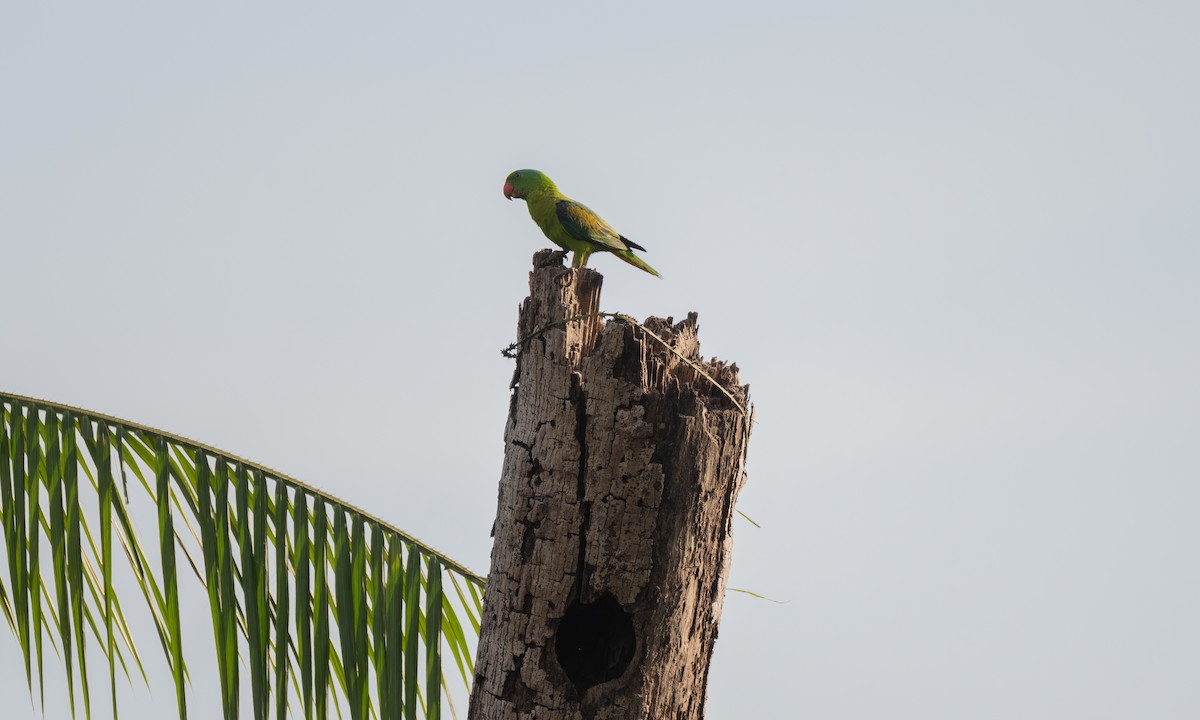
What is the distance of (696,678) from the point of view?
8.88 ft

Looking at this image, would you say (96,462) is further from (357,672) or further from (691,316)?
(691,316)

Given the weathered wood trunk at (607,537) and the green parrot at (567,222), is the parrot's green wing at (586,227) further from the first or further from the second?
the weathered wood trunk at (607,537)

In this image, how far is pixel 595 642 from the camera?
2.71 m

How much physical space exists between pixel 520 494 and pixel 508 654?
0.40m

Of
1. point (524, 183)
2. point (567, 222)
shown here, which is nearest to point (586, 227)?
point (567, 222)

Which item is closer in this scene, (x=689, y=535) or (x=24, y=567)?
(x=689, y=535)

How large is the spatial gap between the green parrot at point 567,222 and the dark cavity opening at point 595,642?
1600 mm

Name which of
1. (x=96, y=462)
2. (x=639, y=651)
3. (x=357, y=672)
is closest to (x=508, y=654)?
(x=639, y=651)

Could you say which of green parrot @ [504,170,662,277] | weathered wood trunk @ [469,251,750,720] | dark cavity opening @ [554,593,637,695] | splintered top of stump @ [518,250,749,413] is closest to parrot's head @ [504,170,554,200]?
green parrot @ [504,170,662,277]

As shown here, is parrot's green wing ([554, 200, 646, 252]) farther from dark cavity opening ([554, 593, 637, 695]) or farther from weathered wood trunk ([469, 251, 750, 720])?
dark cavity opening ([554, 593, 637, 695])

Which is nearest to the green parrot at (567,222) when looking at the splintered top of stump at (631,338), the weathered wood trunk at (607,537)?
the splintered top of stump at (631,338)

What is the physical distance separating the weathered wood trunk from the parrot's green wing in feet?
4.36

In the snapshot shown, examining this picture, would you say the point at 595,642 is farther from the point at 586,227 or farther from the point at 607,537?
the point at 586,227

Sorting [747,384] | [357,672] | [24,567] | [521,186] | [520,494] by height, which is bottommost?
[357,672]
